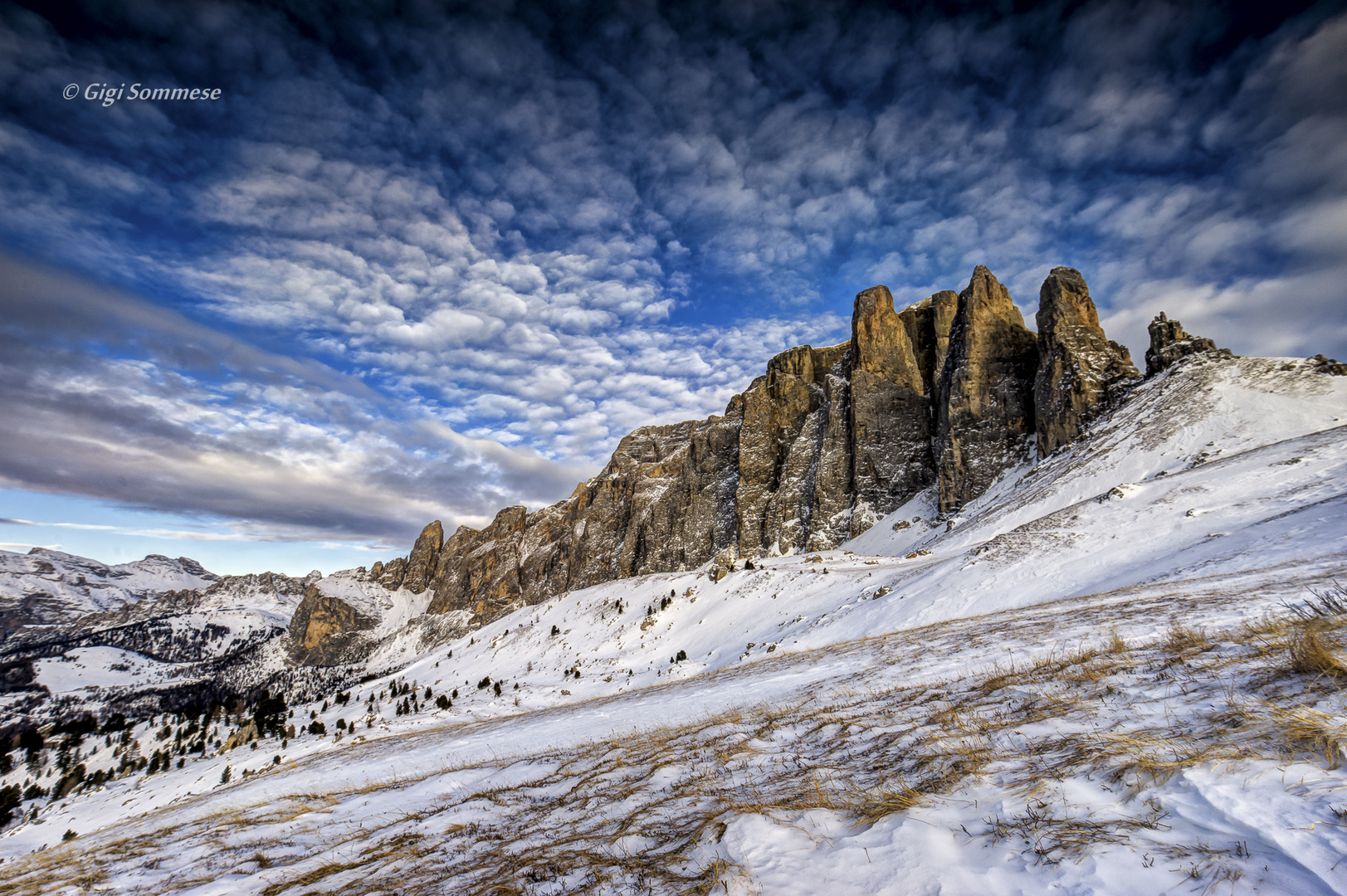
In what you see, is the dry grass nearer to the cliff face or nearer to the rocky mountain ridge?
the rocky mountain ridge

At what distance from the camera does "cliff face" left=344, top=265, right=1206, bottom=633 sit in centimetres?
5428

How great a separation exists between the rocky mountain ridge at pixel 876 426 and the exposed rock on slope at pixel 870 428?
19 centimetres

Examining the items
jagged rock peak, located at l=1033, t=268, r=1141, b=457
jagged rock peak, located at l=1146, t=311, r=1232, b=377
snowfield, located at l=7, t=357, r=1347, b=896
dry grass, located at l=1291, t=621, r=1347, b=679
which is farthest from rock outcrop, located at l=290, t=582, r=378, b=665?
dry grass, located at l=1291, t=621, r=1347, b=679

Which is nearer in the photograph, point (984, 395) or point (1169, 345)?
point (1169, 345)

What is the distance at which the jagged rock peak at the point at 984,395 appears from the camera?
192ft

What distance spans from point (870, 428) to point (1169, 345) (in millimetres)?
35147

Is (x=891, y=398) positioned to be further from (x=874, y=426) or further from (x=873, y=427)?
(x=873, y=427)

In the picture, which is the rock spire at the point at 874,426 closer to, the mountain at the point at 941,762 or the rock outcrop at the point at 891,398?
the rock outcrop at the point at 891,398

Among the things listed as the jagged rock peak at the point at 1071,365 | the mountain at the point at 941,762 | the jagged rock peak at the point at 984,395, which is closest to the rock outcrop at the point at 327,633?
the jagged rock peak at the point at 984,395

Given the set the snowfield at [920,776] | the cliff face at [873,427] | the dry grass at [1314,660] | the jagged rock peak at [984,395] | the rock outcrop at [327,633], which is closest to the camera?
the snowfield at [920,776]

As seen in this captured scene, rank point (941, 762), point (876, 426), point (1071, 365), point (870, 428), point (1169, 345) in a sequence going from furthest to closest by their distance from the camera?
point (870, 428) → point (876, 426) → point (1071, 365) → point (1169, 345) → point (941, 762)

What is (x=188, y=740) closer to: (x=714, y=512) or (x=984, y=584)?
(x=714, y=512)

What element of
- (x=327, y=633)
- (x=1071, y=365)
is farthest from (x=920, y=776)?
(x=327, y=633)

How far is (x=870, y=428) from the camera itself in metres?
75.6
